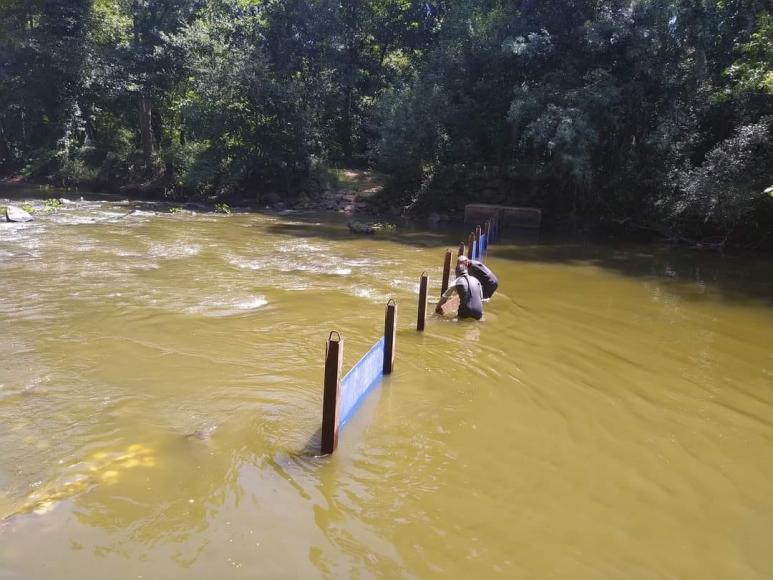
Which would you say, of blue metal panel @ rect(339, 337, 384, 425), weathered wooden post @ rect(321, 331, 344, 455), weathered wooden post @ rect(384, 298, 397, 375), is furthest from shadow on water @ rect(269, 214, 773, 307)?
weathered wooden post @ rect(321, 331, 344, 455)

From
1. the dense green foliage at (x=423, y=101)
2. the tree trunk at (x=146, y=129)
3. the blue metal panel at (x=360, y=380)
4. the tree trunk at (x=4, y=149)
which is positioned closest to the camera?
the blue metal panel at (x=360, y=380)

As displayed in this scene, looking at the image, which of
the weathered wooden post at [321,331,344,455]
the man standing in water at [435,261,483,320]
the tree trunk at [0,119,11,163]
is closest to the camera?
the weathered wooden post at [321,331,344,455]

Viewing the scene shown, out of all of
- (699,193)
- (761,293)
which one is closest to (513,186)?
(699,193)

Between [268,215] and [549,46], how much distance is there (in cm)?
1260

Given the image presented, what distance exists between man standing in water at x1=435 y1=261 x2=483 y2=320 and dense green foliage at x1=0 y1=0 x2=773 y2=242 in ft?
29.6

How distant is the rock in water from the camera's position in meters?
20.4

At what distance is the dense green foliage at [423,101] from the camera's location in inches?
758

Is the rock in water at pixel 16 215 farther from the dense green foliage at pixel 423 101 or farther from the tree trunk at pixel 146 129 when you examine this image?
the tree trunk at pixel 146 129

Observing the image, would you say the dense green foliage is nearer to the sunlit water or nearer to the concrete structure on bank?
the concrete structure on bank

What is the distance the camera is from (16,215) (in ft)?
67.6

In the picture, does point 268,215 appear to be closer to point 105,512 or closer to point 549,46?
point 549,46

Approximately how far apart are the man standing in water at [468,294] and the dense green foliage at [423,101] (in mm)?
9036

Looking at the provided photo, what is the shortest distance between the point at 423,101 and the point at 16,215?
49.8ft

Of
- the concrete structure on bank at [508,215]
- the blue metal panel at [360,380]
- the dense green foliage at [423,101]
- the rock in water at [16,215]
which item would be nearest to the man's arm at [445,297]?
the blue metal panel at [360,380]
